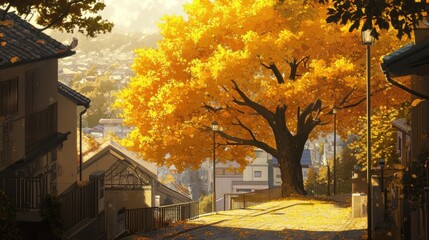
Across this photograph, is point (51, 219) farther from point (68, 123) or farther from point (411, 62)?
point (68, 123)

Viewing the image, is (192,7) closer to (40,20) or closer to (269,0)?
(269,0)

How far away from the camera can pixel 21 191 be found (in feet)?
80.8

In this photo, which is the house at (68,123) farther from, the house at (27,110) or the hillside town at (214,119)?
the house at (27,110)

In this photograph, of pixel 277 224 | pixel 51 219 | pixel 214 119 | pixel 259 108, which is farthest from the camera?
pixel 214 119

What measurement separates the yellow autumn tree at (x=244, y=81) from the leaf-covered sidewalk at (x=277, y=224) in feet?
20.4

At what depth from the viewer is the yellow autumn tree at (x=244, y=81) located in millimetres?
45281

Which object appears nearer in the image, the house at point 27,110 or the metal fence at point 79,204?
the house at point 27,110

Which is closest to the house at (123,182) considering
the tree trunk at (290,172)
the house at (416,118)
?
the tree trunk at (290,172)

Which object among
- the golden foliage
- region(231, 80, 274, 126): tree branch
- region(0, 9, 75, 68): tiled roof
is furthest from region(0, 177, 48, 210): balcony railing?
region(231, 80, 274, 126): tree branch

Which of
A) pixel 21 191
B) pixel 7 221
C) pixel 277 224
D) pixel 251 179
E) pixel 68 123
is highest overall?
pixel 68 123

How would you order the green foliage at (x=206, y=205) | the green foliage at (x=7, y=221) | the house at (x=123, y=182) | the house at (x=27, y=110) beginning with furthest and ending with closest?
1. the green foliage at (x=206, y=205)
2. the house at (x=123, y=182)
3. the house at (x=27, y=110)
4. the green foliage at (x=7, y=221)

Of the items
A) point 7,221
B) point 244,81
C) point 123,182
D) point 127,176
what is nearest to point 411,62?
point 7,221

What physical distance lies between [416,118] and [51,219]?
10.3 metres

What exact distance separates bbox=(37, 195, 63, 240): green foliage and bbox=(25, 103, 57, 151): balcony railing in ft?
16.1
